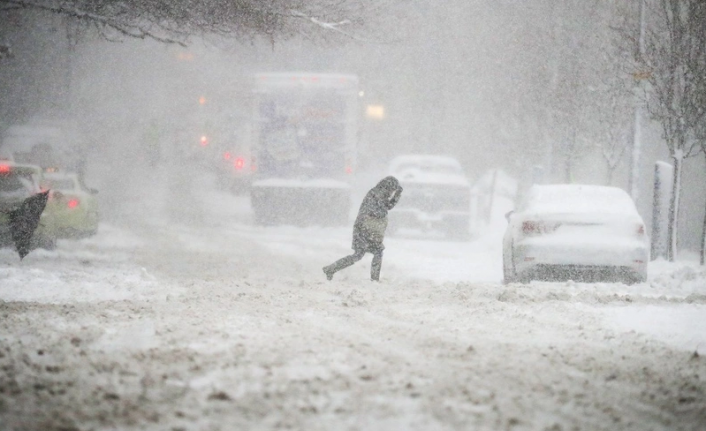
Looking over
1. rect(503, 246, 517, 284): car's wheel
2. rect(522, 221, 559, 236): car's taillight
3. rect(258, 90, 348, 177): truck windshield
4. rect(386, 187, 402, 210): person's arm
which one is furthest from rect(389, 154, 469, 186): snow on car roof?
rect(386, 187, 402, 210): person's arm

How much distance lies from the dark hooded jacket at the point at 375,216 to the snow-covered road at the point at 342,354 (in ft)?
1.90

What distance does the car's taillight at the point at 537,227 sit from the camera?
1037 centimetres

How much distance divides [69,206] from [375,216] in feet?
25.7

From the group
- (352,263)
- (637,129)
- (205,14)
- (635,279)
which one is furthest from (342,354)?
(637,129)

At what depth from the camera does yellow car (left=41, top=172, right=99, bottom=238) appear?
14922 millimetres

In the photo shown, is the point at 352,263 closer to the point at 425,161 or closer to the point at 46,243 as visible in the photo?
the point at 46,243

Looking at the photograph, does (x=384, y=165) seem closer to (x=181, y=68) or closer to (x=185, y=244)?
(x=185, y=244)

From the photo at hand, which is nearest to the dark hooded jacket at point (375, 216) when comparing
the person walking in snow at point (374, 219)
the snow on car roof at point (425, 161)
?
the person walking in snow at point (374, 219)

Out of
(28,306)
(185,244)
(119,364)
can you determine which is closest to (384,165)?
(185,244)

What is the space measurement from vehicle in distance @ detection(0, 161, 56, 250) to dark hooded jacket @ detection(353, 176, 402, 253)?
655 centimetres

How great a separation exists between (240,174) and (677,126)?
1289 cm

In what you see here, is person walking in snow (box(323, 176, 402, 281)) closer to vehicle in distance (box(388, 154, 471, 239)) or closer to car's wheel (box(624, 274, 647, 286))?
car's wheel (box(624, 274, 647, 286))

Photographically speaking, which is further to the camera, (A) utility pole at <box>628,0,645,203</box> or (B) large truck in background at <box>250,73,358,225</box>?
(B) large truck in background at <box>250,73,358,225</box>

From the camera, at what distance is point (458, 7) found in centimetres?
2725
